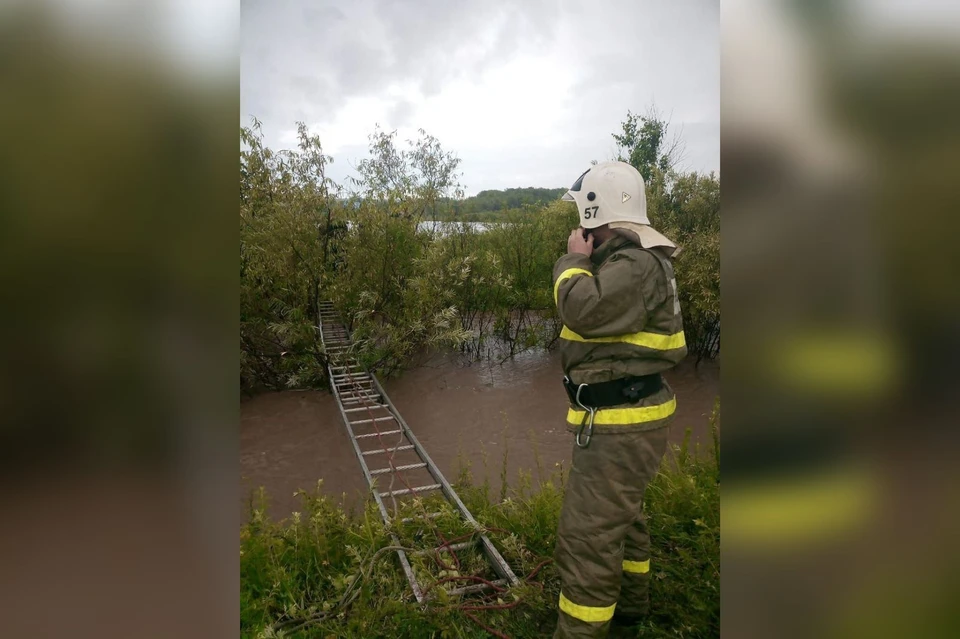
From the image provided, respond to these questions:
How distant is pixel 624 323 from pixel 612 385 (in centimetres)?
24

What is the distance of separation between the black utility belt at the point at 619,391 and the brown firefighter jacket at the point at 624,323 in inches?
0.8

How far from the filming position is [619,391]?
1.89 metres

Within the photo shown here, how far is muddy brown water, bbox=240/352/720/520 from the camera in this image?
4.49 metres

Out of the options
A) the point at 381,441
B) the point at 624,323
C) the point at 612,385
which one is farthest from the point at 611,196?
the point at 381,441

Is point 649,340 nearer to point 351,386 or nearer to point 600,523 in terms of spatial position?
point 600,523

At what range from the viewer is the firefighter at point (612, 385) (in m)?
1.84
